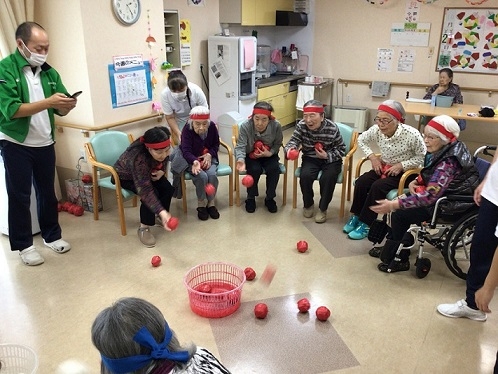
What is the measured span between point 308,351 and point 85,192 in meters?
2.48

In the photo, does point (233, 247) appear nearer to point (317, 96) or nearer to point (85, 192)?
point (85, 192)

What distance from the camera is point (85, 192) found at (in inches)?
148

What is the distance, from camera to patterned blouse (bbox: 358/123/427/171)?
318 centimetres

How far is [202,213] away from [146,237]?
61 centimetres

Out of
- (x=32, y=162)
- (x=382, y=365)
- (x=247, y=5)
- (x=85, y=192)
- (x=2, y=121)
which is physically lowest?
(x=382, y=365)

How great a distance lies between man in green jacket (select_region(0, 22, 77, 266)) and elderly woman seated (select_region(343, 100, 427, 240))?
2.18 meters

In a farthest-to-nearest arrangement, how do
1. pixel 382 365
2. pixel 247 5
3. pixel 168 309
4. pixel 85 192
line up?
pixel 247 5 → pixel 85 192 → pixel 168 309 → pixel 382 365

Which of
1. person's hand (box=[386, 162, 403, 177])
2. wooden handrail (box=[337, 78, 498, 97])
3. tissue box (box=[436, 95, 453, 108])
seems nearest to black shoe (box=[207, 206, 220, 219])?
person's hand (box=[386, 162, 403, 177])

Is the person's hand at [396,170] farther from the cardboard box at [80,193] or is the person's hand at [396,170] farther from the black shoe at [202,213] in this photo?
the cardboard box at [80,193]

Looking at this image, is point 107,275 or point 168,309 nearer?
point 168,309

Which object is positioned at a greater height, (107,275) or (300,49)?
(300,49)

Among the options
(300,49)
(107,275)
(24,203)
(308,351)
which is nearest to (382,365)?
(308,351)

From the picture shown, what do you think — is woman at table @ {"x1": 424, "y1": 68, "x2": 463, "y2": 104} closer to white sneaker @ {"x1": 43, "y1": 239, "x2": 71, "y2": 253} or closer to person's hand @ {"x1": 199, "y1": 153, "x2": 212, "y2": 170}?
person's hand @ {"x1": 199, "y1": 153, "x2": 212, "y2": 170}

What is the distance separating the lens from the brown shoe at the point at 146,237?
3.27m
